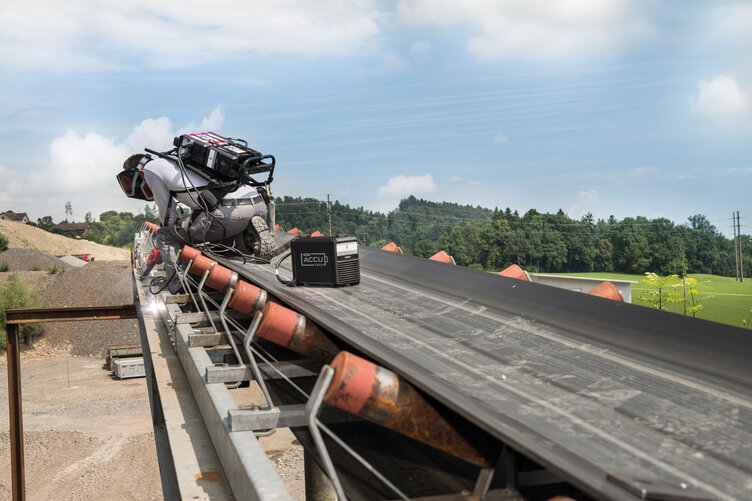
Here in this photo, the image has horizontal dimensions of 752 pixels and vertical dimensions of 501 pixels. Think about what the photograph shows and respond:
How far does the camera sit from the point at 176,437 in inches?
167

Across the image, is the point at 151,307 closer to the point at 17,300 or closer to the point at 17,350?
Result: the point at 17,350

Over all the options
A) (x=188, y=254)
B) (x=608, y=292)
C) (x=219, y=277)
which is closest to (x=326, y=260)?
(x=219, y=277)

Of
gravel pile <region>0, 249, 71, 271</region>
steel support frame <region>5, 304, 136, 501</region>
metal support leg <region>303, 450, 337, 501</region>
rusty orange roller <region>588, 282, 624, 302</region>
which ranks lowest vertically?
metal support leg <region>303, 450, 337, 501</region>

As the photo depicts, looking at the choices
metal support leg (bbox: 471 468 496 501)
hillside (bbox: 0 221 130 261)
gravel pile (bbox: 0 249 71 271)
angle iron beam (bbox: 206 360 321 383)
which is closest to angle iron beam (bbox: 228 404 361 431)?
angle iron beam (bbox: 206 360 321 383)

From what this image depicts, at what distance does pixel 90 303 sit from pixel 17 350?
35519 mm

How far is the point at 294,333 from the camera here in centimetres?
398

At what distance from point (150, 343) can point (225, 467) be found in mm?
4353

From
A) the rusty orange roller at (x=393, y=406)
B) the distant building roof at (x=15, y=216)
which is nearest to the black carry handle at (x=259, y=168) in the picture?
the rusty orange roller at (x=393, y=406)

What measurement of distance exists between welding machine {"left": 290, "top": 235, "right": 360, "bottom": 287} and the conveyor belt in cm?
80

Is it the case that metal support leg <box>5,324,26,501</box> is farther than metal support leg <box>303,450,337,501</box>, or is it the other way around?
metal support leg <box>5,324,26,501</box>

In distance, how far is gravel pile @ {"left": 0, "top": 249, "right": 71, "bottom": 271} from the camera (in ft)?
201

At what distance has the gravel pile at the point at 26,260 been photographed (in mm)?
61312

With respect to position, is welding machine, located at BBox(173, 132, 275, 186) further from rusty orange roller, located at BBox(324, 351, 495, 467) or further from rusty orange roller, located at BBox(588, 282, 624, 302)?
rusty orange roller, located at BBox(324, 351, 495, 467)

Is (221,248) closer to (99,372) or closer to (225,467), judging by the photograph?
(225,467)
